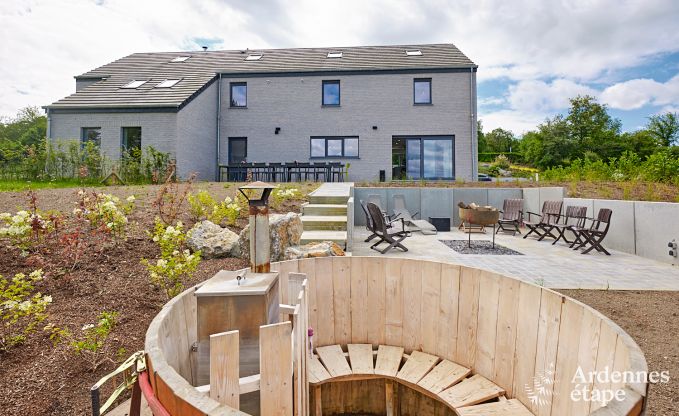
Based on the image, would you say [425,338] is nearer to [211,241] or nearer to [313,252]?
[313,252]

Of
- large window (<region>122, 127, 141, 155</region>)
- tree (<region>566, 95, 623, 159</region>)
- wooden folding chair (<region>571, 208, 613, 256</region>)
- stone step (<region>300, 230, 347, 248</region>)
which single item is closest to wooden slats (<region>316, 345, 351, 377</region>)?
stone step (<region>300, 230, 347, 248</region>)

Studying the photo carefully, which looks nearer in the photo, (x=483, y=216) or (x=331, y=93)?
(x=483, y=216)

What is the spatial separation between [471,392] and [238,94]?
16.7 metres

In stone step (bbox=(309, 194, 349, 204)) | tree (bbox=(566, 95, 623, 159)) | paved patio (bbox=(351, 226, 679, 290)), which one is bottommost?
paved patio (bbox=(351, 226, 679, 290))

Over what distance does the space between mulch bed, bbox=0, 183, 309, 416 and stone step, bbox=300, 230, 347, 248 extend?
1.28 m

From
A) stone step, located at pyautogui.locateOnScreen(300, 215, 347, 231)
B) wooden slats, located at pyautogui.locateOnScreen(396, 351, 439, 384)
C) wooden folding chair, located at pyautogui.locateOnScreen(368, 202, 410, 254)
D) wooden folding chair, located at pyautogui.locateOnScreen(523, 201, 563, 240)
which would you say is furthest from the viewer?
wooden folding chair, located at pyautogui.locateOnScreen(523, 201, 563, 240)

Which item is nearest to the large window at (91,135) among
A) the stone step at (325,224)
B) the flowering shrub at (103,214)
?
the flowering shrub at (103,214)

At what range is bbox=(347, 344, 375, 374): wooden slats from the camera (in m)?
2.56

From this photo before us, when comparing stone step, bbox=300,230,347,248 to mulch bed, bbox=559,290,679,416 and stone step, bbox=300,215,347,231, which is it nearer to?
stone step, bbox=300,215,347,231

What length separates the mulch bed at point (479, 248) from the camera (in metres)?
6.26

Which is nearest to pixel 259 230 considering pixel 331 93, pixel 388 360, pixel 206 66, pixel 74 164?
pixel 388 360

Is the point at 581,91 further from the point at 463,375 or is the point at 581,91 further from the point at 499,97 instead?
the point at 463,375

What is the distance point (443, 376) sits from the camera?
7.92 ft

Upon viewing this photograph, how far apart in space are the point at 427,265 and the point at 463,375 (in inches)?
34.6
